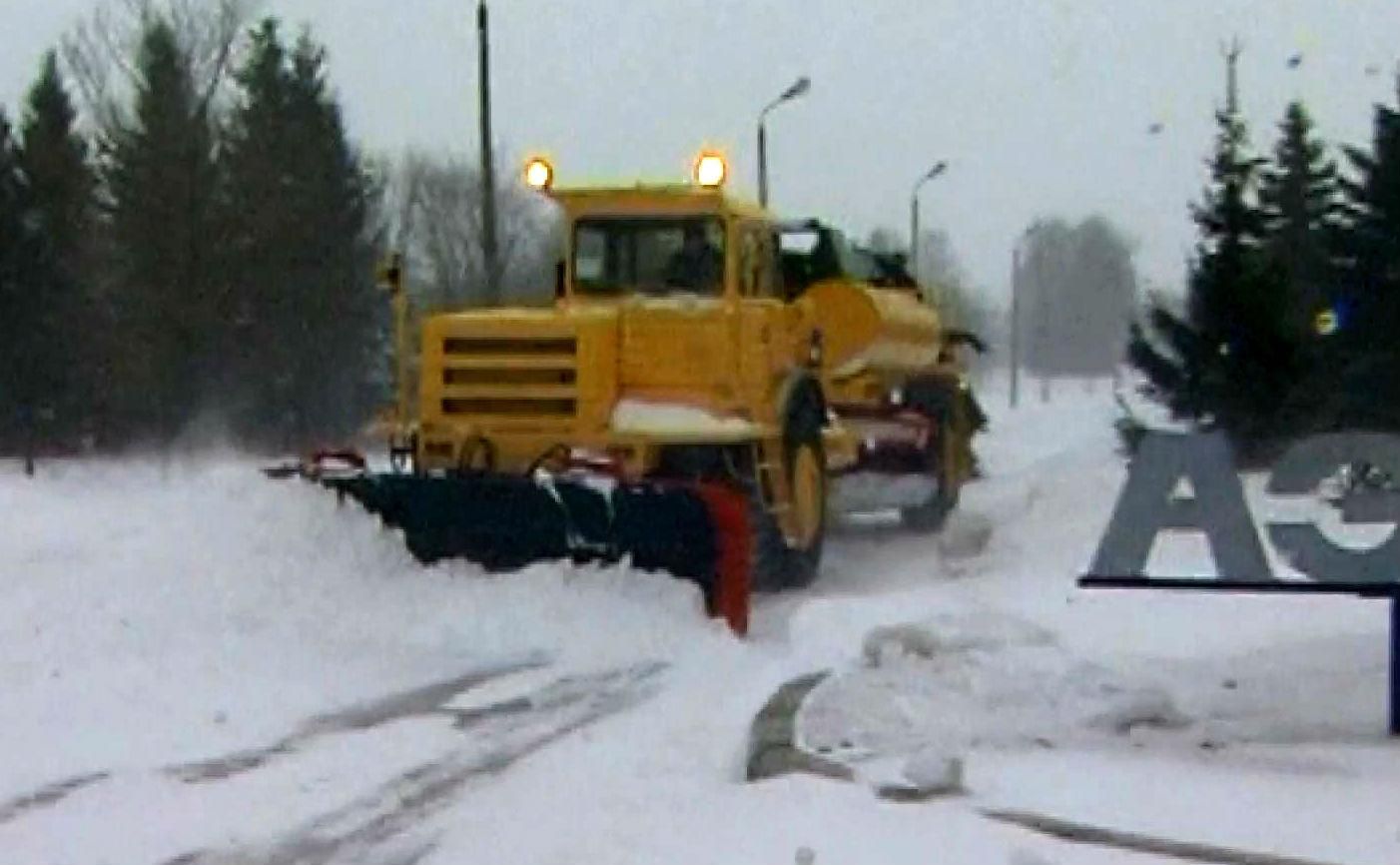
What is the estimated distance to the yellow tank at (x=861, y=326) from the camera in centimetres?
2227

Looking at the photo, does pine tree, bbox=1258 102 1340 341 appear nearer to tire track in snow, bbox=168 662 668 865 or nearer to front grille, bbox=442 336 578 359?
front grille, bbox=442 336 578 359

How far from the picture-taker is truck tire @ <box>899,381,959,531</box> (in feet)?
86.1

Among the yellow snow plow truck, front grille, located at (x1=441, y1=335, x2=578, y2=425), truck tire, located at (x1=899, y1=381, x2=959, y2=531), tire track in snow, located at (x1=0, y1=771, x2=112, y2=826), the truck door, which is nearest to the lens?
tire track in snow, located at (x1=0, y1=771, x2=112, y2=826)

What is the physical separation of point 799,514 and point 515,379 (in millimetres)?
3036

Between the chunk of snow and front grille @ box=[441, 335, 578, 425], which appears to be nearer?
the chunk of snow

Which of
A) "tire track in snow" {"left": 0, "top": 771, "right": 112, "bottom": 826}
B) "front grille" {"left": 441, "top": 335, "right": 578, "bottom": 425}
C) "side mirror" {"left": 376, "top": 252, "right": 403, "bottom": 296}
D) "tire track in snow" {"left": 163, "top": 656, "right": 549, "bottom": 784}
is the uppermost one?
"side mirror" {"left": 376, "top": 252, "right": 403, "bottom": 296}

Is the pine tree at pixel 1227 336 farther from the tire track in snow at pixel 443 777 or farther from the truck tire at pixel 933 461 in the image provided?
the tire track in snow at pixel 443 777

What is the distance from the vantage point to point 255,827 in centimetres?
929

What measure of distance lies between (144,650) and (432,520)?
3065 mm

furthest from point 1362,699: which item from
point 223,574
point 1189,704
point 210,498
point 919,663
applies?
point 210,498

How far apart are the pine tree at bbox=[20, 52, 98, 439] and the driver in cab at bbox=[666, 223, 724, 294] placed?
113 ft

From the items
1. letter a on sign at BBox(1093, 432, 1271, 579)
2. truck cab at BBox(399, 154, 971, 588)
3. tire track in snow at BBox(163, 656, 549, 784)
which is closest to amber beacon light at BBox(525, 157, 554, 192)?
truck cab at BBox(399, 154, 971, 588)

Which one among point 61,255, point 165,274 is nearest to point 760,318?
point 61,255

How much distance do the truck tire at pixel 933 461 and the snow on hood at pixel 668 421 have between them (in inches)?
322
